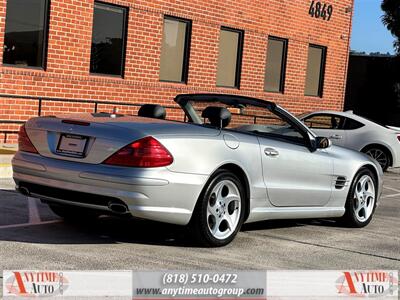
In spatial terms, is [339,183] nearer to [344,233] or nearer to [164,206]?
[344,233]

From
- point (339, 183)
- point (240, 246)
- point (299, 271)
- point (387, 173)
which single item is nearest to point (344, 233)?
point (339, 183)

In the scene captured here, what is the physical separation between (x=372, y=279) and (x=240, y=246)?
156 centimetres

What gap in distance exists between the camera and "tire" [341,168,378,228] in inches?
334

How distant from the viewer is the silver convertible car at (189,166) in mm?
6246

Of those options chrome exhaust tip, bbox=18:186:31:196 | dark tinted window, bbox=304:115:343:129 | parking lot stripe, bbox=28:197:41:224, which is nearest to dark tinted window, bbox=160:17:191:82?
dark tinted window, bbox=304:115:343:129

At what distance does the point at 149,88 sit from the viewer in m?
16.8

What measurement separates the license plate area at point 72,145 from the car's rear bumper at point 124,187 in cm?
9

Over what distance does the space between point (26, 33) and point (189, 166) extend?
8821 mm

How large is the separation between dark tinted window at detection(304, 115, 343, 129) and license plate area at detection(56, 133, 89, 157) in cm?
982

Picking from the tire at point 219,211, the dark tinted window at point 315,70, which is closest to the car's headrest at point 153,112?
the tire at point 219,211

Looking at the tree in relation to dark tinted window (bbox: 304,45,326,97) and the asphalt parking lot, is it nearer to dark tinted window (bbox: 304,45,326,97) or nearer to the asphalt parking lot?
dark tinted window (bbox: 304,45,326,97)

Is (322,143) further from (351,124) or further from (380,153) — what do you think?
(380,153)

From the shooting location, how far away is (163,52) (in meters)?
17.1

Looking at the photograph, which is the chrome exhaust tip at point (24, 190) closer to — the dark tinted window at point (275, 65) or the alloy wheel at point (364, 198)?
the alloy wheel at point (364, 198)
